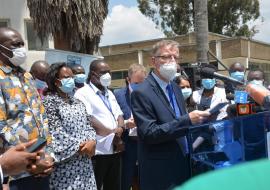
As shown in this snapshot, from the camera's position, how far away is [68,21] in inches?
437

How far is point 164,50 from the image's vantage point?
12.7 ft

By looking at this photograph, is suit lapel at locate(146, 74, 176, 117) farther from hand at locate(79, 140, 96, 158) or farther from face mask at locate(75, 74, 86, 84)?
face mask at locate(75, 74, 86, 84)

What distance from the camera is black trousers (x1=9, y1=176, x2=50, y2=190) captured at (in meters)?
3.49

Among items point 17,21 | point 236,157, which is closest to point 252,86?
point 236,157

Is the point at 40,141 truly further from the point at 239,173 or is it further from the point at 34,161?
the point at 239,173

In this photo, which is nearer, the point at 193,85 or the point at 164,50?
the point at 164,50

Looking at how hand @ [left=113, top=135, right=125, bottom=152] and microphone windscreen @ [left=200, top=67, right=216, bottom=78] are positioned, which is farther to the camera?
hand @ [left=113, top=135, right=125, bottom=152]

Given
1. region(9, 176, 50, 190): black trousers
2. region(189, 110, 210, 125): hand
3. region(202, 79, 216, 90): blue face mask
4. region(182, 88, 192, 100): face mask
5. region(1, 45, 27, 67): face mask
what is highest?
region(1, 45, 27, 67): face mask

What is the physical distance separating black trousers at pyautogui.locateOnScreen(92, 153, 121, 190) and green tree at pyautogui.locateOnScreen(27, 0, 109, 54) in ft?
20.0

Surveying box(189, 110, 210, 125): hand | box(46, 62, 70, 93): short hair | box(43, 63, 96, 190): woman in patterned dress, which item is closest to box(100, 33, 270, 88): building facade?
box(46, 62, 70, 93): short hair

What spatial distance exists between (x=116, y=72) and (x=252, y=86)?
28.5 metres

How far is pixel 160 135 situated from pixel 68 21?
321 inches

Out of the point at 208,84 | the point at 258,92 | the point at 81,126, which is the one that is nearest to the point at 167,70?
the point at 258,92

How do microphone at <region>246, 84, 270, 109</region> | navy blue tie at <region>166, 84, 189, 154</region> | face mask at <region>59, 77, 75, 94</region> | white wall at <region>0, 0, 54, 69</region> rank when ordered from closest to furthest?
microphone at <region>246, 84, 270, 109</region> → navy blue tie at <region>166, 84, 189, 154</region> → face mask at <region>59, 77, 75, 94</region> → white wall at <region>0, 0, 54, 69</region>
